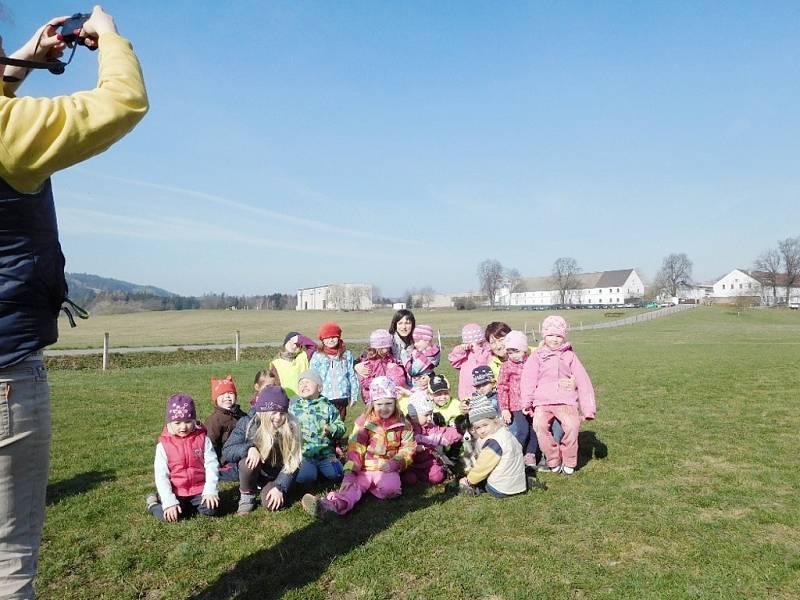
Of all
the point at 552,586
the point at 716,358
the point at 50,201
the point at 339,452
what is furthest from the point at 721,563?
the point at 716,358

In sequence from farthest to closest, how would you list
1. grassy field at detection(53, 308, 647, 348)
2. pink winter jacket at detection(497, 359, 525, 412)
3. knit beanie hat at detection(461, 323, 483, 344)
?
grassy field at detection(53, 308, 647, 348) < knit beanie hat at detection(461, 323, 483, 344) < pink winter jacket at detection(497, 359, 525, 412)

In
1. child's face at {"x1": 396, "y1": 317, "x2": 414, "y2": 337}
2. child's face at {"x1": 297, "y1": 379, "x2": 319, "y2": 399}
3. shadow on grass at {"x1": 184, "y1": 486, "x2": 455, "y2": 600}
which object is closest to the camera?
shadow on grass at {"x1": 184, "y1": 486, "x2": 455, "y2": 600}

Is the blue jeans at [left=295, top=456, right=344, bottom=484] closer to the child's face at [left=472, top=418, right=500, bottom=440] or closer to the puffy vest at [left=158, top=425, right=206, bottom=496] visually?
the puffy vest at [left=158, top=425, right=206, bottom=496]

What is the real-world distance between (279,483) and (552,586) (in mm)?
3001

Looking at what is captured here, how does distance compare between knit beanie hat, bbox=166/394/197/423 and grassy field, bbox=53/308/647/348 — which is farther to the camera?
grassy field, bbox=53/308/647/348

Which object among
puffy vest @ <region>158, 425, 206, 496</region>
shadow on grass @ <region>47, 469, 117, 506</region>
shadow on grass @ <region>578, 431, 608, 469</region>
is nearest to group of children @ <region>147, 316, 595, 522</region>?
puffy vest @ <region>158, 425, 206, 496</region>

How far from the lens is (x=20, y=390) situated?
2.05 metres

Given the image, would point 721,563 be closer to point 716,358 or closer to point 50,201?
point 50,201

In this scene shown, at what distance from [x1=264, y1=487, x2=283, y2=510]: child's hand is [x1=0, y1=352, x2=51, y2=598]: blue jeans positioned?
11.8 feet

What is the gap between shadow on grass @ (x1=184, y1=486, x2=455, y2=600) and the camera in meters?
4.05

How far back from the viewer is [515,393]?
7867mm

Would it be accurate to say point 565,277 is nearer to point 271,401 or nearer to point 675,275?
point 675,275

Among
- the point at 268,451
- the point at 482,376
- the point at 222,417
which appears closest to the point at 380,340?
the point at 482,376

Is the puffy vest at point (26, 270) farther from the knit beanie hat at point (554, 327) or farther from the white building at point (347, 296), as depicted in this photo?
the white building at point (347, 296)
